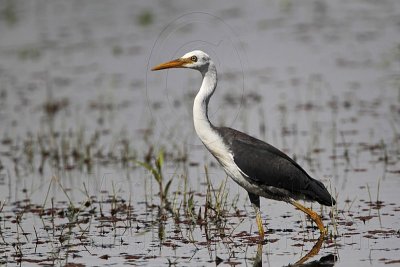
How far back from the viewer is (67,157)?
1449cm

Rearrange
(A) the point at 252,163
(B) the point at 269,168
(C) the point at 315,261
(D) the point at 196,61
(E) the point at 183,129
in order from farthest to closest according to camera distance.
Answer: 1. (E) the point at 183,129
2. (D) the point at 196,61
3. (B) the point at 269,168
4. (A) the point at 252,163
5. (C) the point at 315,261

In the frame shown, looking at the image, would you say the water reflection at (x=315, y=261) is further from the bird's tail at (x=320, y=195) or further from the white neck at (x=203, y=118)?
the white neck at (x=203, y=118)

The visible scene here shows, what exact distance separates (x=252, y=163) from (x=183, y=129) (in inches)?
247

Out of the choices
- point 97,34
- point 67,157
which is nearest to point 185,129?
point 67,157

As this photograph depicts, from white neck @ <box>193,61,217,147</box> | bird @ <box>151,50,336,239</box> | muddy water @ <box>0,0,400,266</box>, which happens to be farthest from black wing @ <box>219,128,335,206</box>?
muddy water @ <box>0,0,400,266</box>

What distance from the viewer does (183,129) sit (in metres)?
16.2

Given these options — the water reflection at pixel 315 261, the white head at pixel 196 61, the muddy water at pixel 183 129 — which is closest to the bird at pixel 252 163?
the white head at pixel 196 61

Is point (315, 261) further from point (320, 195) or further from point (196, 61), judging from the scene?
point (196, 61)

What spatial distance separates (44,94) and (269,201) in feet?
31.2

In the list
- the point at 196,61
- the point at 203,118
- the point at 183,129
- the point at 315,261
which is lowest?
the point at 315,261

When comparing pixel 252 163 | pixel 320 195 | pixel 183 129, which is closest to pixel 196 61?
pixel 252 163

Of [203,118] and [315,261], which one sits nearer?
[315,261]

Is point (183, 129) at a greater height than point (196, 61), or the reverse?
point (183, 129)

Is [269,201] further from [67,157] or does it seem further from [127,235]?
[67,157]
